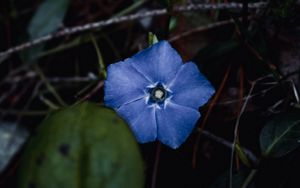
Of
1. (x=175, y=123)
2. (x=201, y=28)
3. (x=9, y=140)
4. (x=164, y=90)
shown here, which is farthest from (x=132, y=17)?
(x=9, y=140)

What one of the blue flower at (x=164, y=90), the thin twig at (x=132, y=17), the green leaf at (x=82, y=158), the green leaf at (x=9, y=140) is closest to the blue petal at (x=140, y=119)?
the blue flower at (x=164, y=90)

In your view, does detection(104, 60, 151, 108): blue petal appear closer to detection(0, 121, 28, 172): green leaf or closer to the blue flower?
the blue flower

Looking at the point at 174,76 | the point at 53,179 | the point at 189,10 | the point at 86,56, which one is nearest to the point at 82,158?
the point at 53,179

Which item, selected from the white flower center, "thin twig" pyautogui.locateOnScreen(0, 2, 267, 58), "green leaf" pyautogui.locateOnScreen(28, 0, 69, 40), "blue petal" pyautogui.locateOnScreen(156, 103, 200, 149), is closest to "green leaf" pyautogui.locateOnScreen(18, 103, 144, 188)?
"blue petal" pyautogui.locateOnScreen(156, 103, 200, 149)

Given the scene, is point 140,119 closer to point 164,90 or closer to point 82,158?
point 164,90

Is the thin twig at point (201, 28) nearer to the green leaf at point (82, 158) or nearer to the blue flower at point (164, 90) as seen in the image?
the blue flower at point (164, 90)

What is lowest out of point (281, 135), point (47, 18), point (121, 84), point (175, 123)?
point (281, 135)
